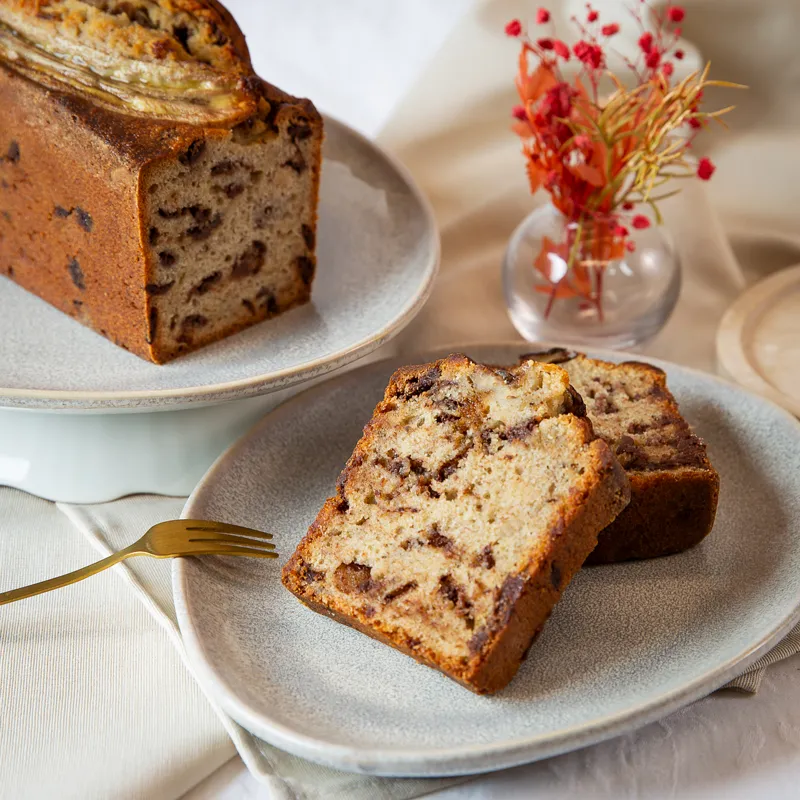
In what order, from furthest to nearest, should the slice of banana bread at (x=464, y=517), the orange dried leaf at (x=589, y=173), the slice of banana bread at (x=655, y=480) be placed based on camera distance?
the orange dried leaf at (x=589, y=173), the slice of banana bread at (x=655, y=480), the slice of banana bread at (x=464, y=517)

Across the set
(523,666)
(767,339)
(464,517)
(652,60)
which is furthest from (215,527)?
(767,339)

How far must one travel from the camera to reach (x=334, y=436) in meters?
2.54

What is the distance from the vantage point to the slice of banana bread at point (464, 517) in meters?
1.85

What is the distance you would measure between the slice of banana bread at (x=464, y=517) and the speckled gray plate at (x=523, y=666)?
75mm

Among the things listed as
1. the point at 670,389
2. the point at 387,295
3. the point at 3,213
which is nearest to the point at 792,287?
the point at 670,389

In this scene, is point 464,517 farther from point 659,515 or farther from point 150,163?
point 150,163

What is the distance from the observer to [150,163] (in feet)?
7.59

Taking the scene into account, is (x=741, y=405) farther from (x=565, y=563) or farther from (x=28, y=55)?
(x=28, y=55)

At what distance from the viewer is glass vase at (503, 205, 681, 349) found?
2.94m

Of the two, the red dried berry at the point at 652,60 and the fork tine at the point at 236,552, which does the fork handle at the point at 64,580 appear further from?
the red dried berry at the point at 652,60

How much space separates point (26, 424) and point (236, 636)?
867mm

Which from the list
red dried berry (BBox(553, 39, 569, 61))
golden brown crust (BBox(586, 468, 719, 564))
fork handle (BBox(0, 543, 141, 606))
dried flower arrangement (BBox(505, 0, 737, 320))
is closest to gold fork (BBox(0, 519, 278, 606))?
fork handle (BBox(0, 543, 141, 606))

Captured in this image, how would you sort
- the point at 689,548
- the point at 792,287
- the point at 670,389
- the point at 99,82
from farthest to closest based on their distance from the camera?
the point at 792,287 → the point at 670,389 → the point at 99,82 → the point at 689,548

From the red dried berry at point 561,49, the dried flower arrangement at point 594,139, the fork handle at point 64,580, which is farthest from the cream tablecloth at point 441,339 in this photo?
the red dried berry at point 561,49
